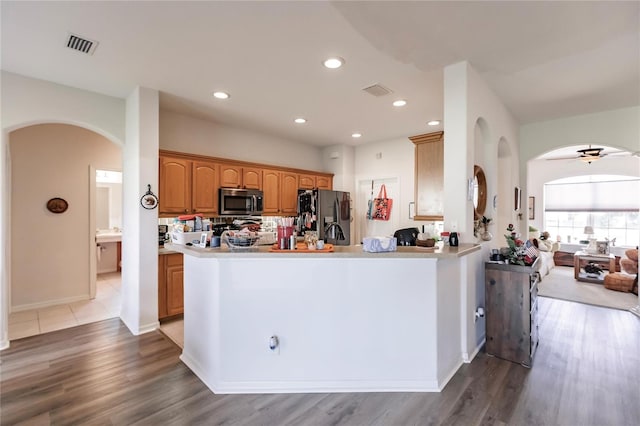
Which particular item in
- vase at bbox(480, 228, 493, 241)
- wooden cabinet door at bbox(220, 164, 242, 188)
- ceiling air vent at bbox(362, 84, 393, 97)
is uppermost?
ceiling air vent at bbox(362, 84, 393, 97)

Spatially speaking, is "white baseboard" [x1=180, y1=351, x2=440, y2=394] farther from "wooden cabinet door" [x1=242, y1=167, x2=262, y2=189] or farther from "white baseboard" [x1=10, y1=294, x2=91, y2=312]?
"white baseboard" [x1=10, y1=294, x2=91, y2=312]

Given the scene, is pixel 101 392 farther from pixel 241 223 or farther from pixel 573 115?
pixel 573 115

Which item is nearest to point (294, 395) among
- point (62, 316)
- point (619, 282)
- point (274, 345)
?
point (274, 345)

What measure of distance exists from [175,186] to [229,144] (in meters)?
1.32

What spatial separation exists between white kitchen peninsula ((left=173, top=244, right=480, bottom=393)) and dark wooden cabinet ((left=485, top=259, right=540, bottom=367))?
0.93m

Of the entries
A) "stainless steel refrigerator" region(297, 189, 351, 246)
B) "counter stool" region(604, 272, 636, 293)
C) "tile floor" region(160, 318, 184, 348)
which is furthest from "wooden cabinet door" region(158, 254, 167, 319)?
"counter stool" region(604, 272, 636, 293)

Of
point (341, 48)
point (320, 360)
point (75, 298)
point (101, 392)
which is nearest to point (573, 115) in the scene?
point (341, 48)

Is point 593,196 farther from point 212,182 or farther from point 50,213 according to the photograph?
point 50,213

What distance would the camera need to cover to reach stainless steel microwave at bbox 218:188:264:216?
176 inches

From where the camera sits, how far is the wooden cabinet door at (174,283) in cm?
379

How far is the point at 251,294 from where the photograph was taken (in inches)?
89.1

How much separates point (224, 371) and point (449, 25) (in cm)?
311

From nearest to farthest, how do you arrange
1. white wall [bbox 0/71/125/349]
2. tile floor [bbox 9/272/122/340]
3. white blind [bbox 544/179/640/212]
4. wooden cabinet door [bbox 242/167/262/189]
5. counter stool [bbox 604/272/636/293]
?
1. white wall [bbox 0/71/125/349]
2. tile floor [bbox 9/272/122/340]
3. wooden cabinet door [bbox 242/167/262/189]
4. counter stool [bbox 604/272/636/293]
5. white blind [bbox 544/179/640/212]

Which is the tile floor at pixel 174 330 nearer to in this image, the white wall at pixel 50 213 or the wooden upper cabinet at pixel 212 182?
the wooden upper cabinet at pixel 212 182
